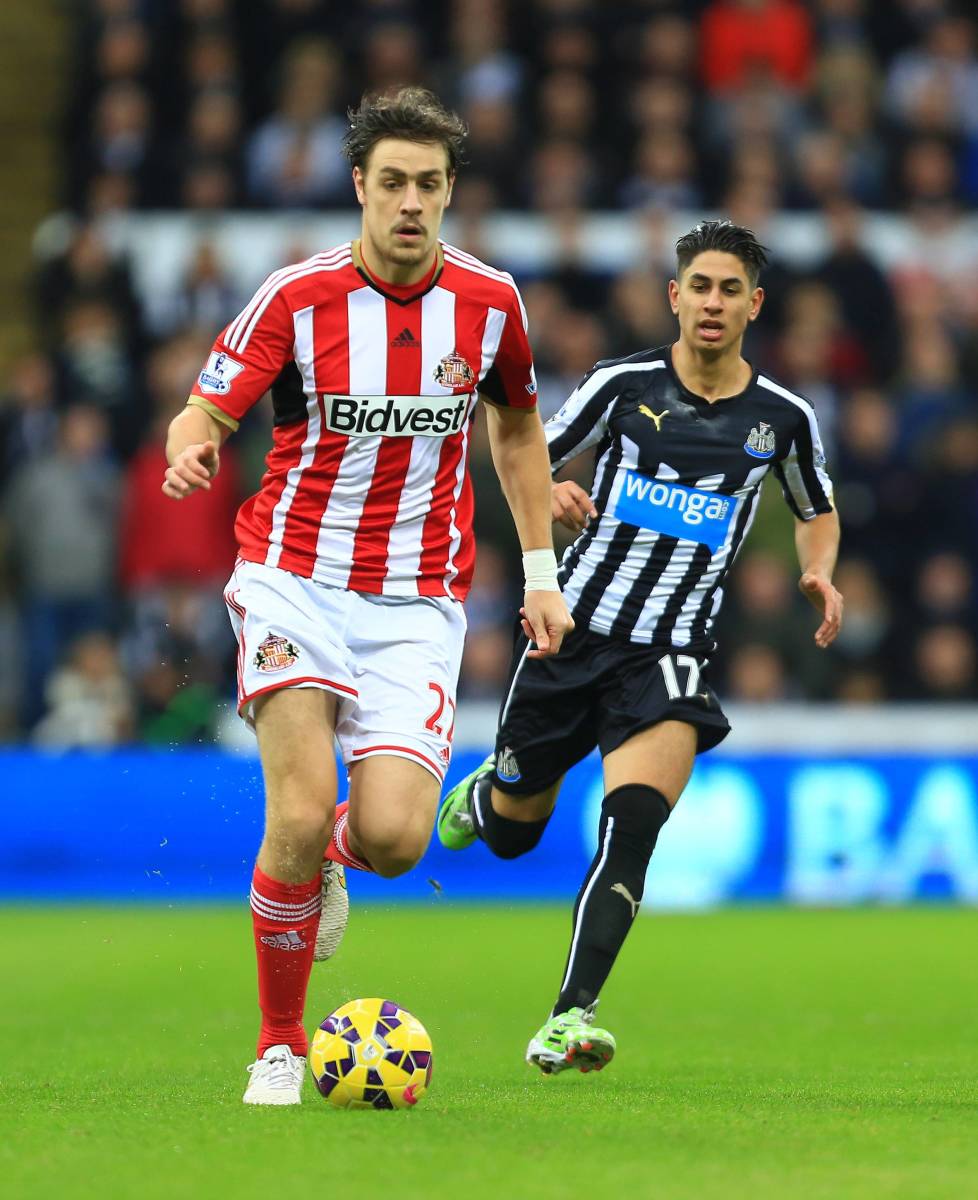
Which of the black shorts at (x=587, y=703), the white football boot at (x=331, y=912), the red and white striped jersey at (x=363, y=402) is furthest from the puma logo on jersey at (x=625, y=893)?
the red and white striped jersey at (x=363, y=402)

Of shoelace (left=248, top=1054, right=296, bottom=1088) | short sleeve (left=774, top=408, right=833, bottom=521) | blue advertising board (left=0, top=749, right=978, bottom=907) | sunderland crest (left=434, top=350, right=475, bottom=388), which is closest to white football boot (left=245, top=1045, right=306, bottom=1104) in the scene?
shoelace (left=248, top=1054, right=296, bottom=1088)

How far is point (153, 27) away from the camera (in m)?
16.7

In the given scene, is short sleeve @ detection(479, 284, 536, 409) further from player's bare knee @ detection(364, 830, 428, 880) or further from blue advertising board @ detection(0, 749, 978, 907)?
blue advertising board @ detection(0, 749, 978, 907)

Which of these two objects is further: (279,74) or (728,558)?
(279,74)

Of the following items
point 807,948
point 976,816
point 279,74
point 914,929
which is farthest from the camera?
point 279,74

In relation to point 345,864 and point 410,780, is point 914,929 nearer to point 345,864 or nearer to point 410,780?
point 345,864

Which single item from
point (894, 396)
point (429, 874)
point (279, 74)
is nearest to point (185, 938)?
point (429, 874)

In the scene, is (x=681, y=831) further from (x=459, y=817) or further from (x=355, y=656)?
(x=355, y=656)

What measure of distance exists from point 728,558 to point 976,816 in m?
6.51

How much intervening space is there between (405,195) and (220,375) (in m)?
0.66

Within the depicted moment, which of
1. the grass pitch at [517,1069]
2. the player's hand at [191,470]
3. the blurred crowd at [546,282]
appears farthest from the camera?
the blurred crowd at [546,282]

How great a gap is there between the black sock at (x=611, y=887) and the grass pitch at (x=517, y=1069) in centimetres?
30

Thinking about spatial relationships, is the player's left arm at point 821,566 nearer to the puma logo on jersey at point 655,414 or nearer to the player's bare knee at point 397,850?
the puma logo on jersey at point 655,414

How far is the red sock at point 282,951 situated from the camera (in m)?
5.73
